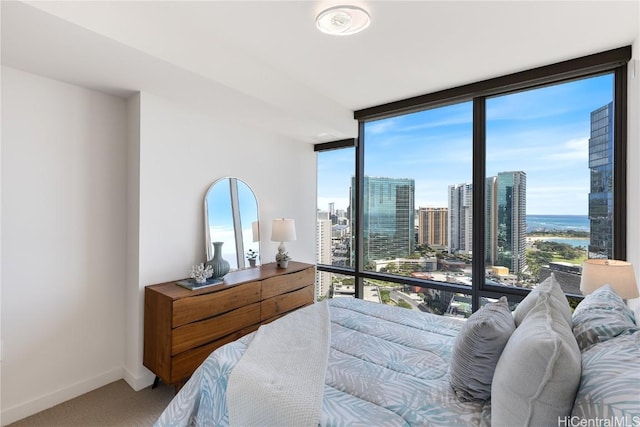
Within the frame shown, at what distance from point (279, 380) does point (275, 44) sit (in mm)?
2223

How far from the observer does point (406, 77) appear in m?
2.78

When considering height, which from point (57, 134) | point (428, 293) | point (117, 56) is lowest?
point (428, 293)

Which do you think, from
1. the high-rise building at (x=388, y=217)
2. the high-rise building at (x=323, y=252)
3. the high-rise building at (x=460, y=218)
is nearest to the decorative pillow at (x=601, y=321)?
the high-rise building at (x=460, y=218)

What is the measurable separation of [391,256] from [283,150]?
191 cm

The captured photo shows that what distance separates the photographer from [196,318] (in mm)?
2340

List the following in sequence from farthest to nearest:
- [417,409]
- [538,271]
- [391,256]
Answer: [391,256]
[538,271]
[417,409]

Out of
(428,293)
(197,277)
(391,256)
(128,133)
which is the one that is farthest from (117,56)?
(428,293)

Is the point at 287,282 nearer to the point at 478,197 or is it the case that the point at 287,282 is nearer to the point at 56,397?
the point at 56,397

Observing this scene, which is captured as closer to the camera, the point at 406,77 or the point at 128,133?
the point at 128,133

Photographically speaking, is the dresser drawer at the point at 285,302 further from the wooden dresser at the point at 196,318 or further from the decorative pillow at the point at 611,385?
the decorative pillow at the point at 611,385

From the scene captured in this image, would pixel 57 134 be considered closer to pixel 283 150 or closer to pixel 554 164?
pixel 283 150

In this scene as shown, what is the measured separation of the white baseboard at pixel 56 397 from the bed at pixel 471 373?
4.45ft

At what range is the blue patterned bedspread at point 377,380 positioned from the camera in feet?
3.80

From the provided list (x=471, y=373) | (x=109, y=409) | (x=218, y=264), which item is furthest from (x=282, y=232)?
(x=471, y=373)
